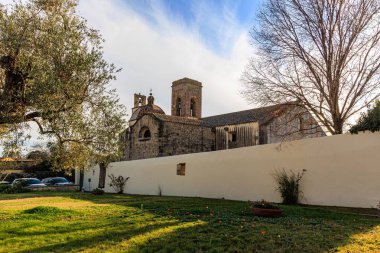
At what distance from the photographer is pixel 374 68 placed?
15461 millimetres

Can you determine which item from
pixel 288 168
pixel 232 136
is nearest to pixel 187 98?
pixel 232 136

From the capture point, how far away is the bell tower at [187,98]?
125 feet

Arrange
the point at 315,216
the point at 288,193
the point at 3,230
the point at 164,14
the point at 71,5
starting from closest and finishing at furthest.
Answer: the point at 3,230, the point at 315,216, the point at 71,5, the point at 164,14, the point at 288,193

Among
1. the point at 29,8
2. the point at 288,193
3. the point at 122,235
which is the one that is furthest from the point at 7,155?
the point at 288,193

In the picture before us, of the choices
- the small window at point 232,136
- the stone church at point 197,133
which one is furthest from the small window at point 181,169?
the small window at point 232,136

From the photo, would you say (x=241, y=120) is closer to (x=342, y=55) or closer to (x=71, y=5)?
(x=342, y=55)

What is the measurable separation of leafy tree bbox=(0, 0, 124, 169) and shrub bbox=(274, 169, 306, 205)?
7298mm

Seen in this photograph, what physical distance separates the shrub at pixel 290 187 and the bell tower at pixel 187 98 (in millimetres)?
24246

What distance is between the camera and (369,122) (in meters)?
11.6

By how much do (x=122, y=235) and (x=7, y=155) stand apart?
17.3 ft

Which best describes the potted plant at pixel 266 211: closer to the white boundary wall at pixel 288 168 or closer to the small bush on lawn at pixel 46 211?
the white boundary wall at pixel 288 168

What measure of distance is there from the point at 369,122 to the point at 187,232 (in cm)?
776

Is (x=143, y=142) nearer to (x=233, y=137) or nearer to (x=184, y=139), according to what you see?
(x=184, y=139)

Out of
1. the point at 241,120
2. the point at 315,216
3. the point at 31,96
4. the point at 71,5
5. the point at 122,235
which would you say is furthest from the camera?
the point at 241,120
